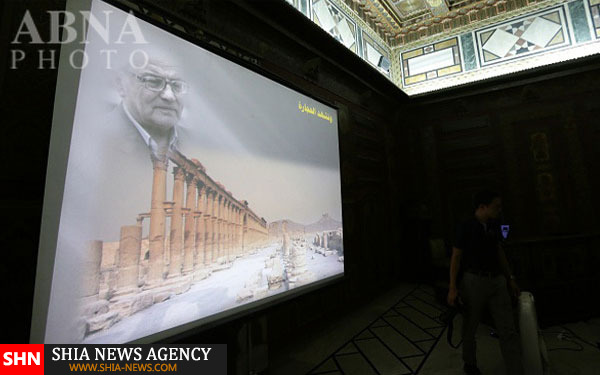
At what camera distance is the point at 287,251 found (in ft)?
7.54

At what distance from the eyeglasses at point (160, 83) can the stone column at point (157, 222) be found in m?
0.43

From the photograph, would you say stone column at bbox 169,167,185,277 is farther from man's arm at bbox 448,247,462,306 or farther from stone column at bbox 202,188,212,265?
man's arm at bbox 448,247,462,306

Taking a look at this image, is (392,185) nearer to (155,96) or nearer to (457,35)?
(457,35)

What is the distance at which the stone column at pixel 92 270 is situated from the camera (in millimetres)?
1260

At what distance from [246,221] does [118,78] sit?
3.86ft

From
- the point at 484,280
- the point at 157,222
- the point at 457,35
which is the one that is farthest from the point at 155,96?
the point at 457,35

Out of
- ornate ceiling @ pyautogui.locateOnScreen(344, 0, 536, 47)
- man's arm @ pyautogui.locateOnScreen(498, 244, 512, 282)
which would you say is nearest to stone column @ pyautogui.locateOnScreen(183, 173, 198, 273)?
man's arm @ pyautogui.locateOnScreen(498, 244, 512, 282)

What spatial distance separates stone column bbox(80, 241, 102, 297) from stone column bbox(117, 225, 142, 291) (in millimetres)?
89

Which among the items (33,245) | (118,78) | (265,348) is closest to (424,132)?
(265,348)

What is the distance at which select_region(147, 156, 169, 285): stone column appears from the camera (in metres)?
1.49

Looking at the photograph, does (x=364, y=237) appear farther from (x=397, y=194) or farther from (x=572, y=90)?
(x=572, y=90)

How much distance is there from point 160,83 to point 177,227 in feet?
2.87

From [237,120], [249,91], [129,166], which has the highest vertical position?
[249,91]

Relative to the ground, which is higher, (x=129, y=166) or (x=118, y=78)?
(x=118, y=78)
